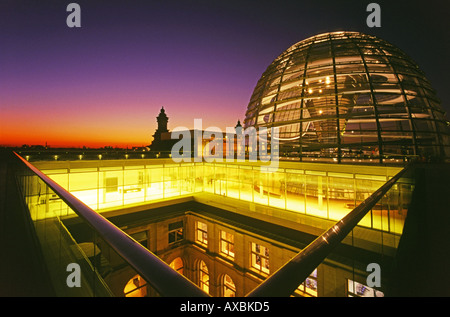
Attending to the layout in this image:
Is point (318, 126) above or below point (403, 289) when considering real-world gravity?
above

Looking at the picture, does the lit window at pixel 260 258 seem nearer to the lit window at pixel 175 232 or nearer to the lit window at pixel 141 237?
the lit window at pixel 175 232

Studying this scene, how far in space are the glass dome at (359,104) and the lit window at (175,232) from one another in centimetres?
820

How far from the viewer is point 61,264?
2.00 m

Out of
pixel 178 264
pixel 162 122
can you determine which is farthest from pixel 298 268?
pixel 162 122

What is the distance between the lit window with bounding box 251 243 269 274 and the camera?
11.1m

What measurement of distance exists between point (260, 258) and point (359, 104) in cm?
933

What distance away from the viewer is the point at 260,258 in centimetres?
1109

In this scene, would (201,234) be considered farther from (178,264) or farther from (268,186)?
(268,186)

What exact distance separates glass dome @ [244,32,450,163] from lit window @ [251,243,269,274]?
18.2 feet

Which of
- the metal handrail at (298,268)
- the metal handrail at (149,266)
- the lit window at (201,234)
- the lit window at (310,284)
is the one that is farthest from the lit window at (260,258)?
the metal handrail at (149,266)

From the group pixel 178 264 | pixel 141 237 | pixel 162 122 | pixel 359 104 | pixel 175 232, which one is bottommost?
pixel 178 264

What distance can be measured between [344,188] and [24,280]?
907cm

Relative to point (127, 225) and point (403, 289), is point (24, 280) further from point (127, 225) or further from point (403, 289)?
point (127, 225)
